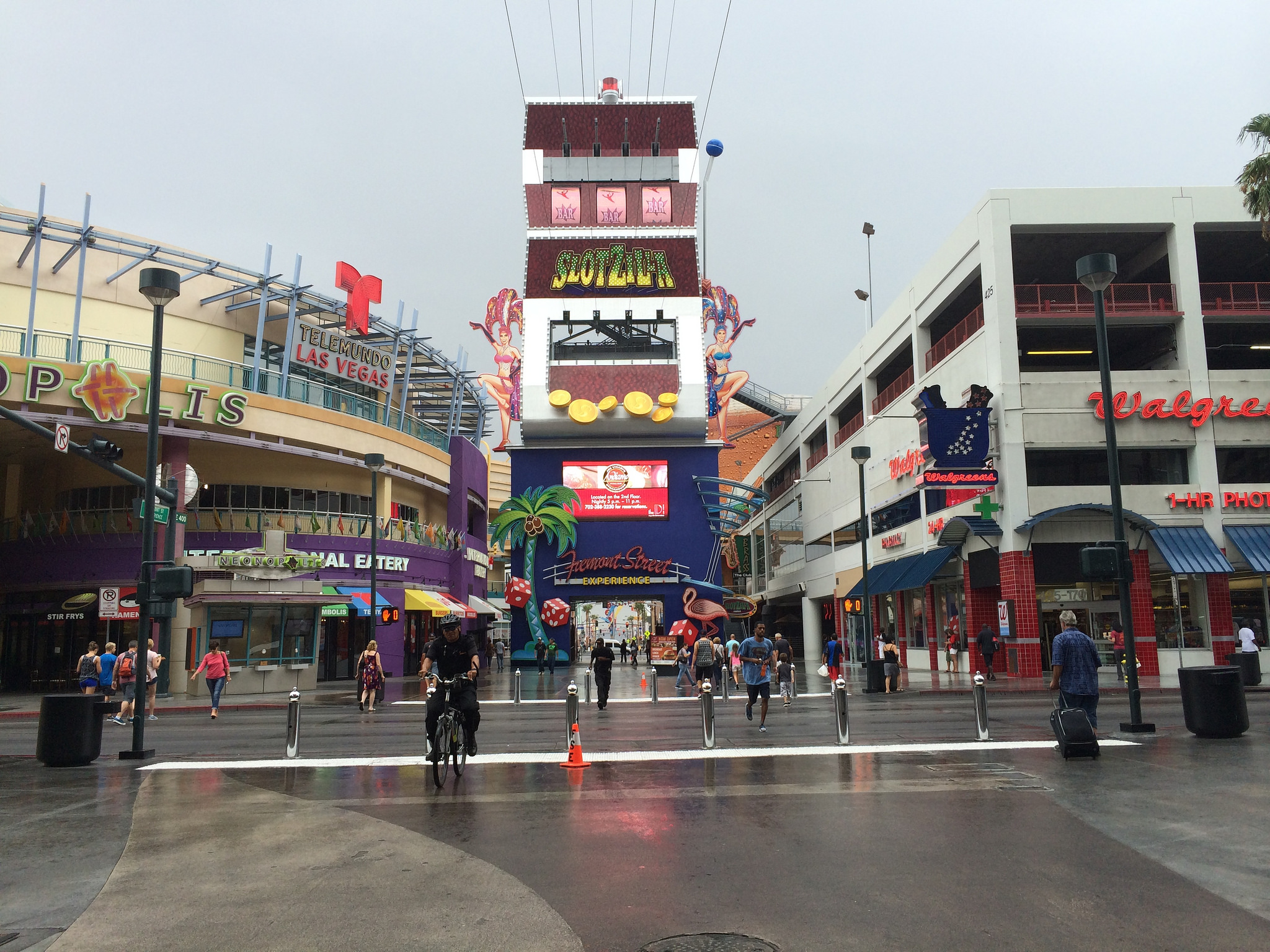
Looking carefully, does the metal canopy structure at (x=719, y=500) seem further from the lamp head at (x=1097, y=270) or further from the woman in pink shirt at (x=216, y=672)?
the lamp head at (x=1097, y=270)

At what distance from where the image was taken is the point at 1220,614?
30.3 meters

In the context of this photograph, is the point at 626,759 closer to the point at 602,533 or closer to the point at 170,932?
the point at 170,932

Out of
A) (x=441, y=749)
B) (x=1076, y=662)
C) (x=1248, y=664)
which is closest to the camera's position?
(x=441, y=749)

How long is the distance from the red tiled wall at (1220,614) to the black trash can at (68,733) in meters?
30.2

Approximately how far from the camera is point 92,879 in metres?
7.29

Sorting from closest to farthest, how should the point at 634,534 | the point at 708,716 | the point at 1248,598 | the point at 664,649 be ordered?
1. the point at 708,716
2. the point at 1248,598
3. the point at 664,649
4. the point at 634,534

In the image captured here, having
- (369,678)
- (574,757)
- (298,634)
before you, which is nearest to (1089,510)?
(369,678)

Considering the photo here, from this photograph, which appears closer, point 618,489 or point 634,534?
point 634,534

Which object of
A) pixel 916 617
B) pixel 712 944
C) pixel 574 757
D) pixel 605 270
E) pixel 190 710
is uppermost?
pixel 605 270

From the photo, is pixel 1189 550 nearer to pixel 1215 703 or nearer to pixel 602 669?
pixel 1215 703

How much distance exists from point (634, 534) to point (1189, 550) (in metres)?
26.2

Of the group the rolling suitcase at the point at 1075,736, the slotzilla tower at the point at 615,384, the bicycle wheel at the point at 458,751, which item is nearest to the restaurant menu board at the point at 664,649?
the slotzilla tower at the point at 615,384

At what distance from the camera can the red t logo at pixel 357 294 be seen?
4019 centimetres

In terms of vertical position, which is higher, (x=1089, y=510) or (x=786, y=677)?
(x=1089, y=510)
